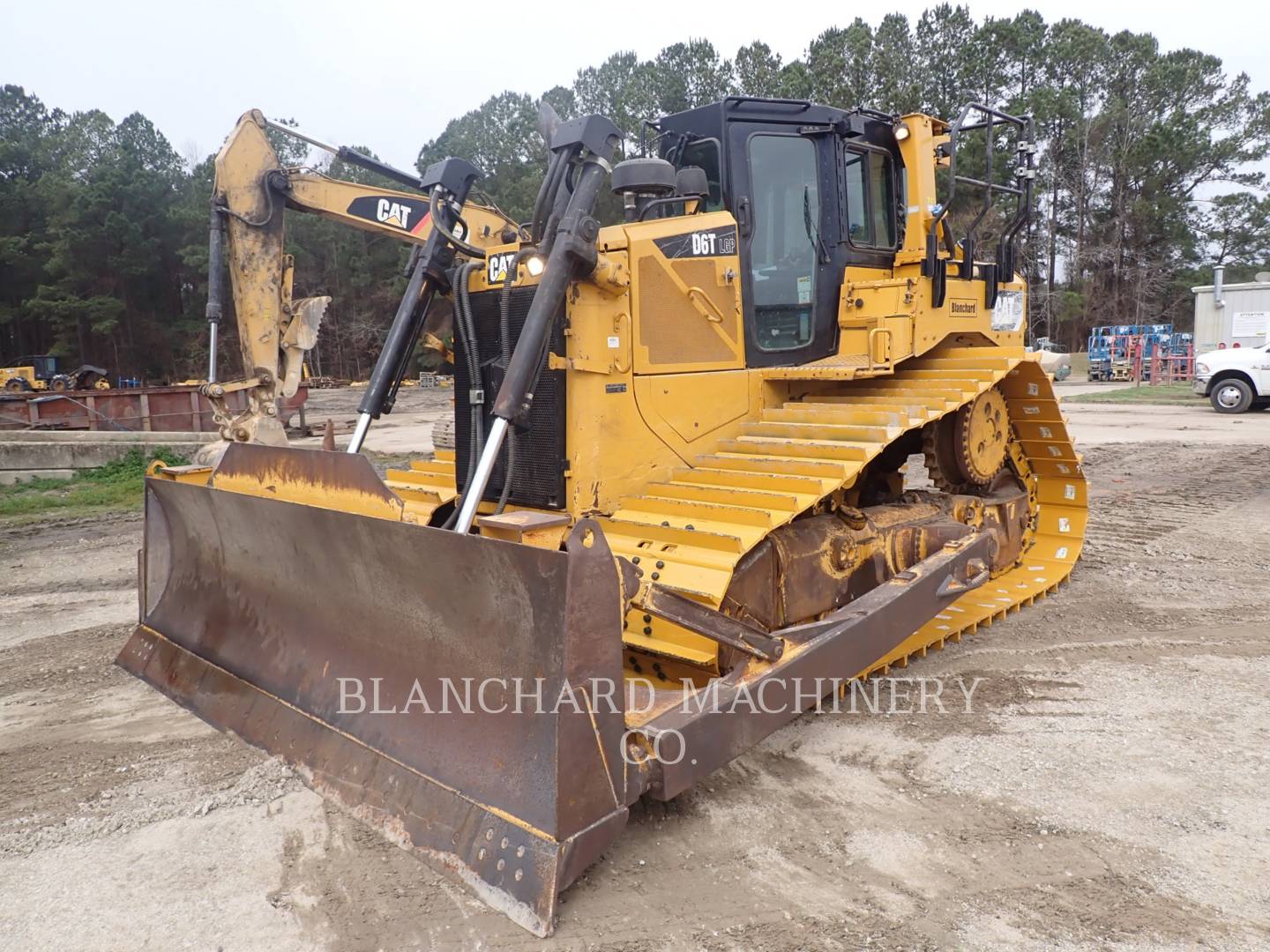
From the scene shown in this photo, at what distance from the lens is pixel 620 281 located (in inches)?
157

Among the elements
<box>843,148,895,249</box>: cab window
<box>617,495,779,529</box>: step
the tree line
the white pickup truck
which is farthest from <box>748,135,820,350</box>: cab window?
the tree line

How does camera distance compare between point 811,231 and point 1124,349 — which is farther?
point 1124,349

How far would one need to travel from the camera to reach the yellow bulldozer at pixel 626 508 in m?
2.81

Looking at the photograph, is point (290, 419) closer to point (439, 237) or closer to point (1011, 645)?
point (439, 237)

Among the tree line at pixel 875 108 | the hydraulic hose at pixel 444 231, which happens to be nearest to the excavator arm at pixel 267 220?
the hydraulic hose at pixel 444 231

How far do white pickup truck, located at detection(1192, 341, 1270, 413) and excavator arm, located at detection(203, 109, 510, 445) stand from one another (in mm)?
16217

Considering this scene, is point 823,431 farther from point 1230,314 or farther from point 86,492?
point 1230,314

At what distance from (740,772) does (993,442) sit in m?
3.17

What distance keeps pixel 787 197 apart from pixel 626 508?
1974 mm

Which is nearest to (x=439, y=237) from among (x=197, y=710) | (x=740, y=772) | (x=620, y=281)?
(x=620, y=281)

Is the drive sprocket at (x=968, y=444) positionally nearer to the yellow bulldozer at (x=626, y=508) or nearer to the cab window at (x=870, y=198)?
the yellow bulldozer at (x=626, y=508)

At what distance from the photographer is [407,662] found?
3.28 meters

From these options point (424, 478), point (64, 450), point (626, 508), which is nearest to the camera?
point (626, 508)

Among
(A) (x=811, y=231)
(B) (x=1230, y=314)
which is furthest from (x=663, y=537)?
(B) (x=1230, y=314)
